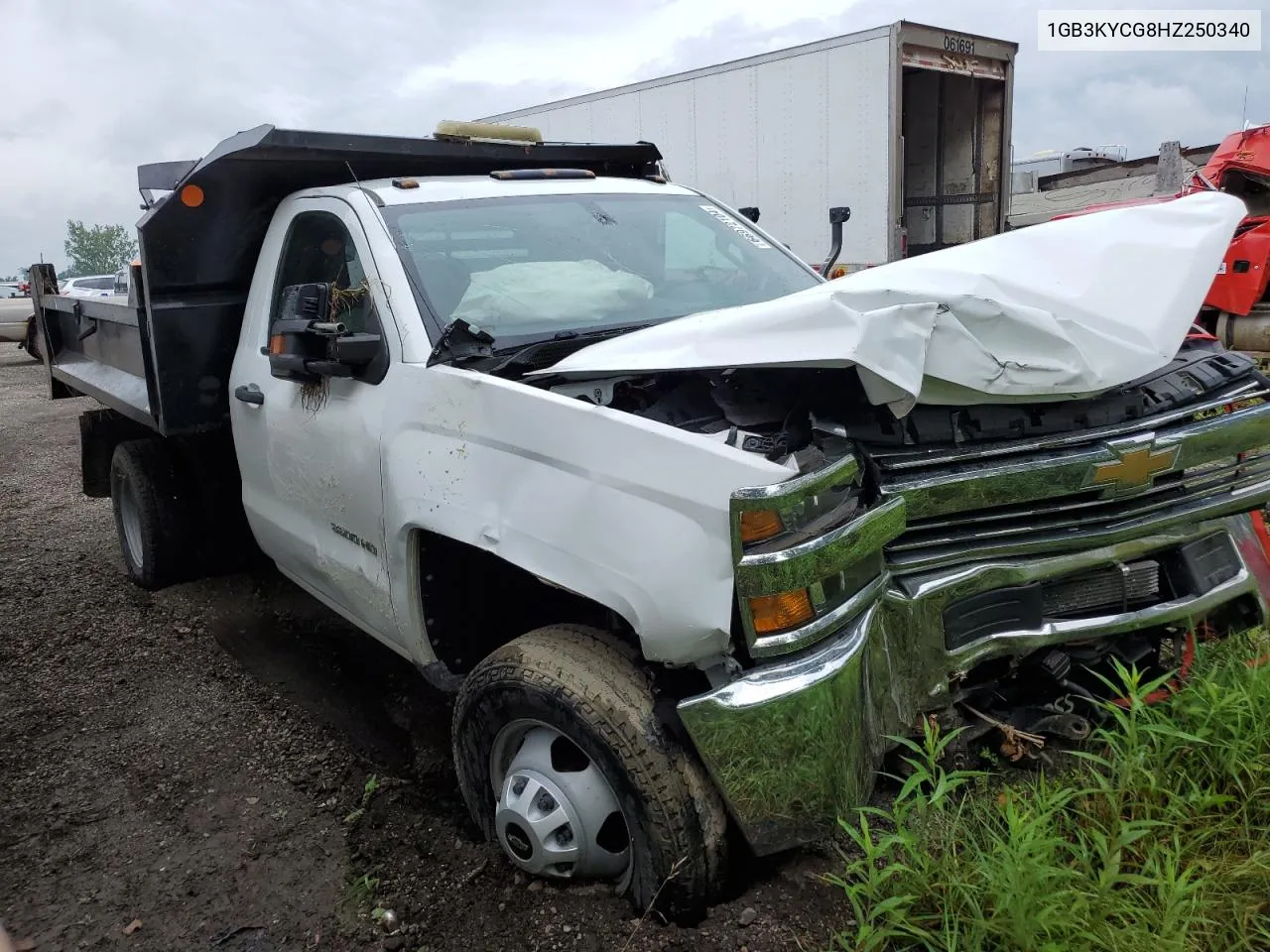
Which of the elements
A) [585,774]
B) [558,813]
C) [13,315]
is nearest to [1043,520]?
[585,774]

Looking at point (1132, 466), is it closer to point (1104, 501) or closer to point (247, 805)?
point (1104, 501)

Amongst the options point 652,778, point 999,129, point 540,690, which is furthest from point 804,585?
point 999,129

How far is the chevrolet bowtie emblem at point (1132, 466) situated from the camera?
2.45 m

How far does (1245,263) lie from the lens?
27.9ft

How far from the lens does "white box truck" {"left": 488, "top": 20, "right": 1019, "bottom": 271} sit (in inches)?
378

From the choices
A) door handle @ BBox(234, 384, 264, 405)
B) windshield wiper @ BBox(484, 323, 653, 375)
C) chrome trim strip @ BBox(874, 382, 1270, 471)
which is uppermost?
windshield wiper @ BBox(484, 323, 653, 375)

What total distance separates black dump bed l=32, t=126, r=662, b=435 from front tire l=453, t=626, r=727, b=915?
227 centimetres

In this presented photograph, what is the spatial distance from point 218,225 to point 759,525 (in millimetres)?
3040

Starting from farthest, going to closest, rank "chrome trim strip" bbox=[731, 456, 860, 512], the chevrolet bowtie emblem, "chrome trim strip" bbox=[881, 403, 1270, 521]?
the chevrolet bowtie emblem
"chrome trim strip" bbox=[881, 403, 1270, 521]
"chrome trim strip" bbox=[731, 456, 860, 512]

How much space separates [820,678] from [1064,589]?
0.85 m

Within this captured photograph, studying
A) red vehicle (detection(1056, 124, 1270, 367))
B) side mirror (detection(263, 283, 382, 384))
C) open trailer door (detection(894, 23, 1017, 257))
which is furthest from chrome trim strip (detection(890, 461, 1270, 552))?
open trailer door (detection(894, 23, 1017, 257))

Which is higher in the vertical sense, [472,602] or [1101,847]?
[472,602]

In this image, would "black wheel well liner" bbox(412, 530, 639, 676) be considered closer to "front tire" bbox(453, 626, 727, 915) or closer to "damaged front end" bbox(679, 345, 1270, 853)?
"front tire" bbox(453, 626, 727, 915)

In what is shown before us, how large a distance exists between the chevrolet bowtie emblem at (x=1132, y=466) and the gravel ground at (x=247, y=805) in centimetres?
117
